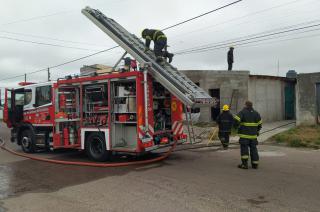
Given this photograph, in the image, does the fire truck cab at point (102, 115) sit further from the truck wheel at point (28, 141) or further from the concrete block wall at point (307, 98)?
the concrete block wall at point (307, 98)

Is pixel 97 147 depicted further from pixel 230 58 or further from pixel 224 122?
pixel 230 58

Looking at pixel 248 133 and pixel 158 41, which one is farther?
pixel 158 41

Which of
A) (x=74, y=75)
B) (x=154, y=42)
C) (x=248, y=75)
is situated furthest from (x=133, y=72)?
(x=248, y=75)

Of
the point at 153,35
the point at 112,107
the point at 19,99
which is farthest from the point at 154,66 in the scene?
the point at 19,99

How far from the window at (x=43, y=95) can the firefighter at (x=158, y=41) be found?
11.6ft

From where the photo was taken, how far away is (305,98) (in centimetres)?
1557

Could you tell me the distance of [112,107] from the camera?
9.33 meters

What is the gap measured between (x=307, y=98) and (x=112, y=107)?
33.3 feet

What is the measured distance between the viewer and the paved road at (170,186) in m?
5.43

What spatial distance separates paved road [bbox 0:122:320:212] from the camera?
5.43 metres

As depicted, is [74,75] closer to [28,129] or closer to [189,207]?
[28,129]

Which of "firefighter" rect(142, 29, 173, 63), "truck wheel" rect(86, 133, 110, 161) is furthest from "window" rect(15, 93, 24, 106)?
"firefighter" rect(142, 29, 173, 63)

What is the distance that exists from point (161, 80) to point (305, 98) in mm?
9647

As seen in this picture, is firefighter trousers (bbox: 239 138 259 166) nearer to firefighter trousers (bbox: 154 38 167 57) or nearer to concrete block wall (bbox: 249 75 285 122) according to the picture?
firefighter trousers (bbox: 154 38 167 57)
